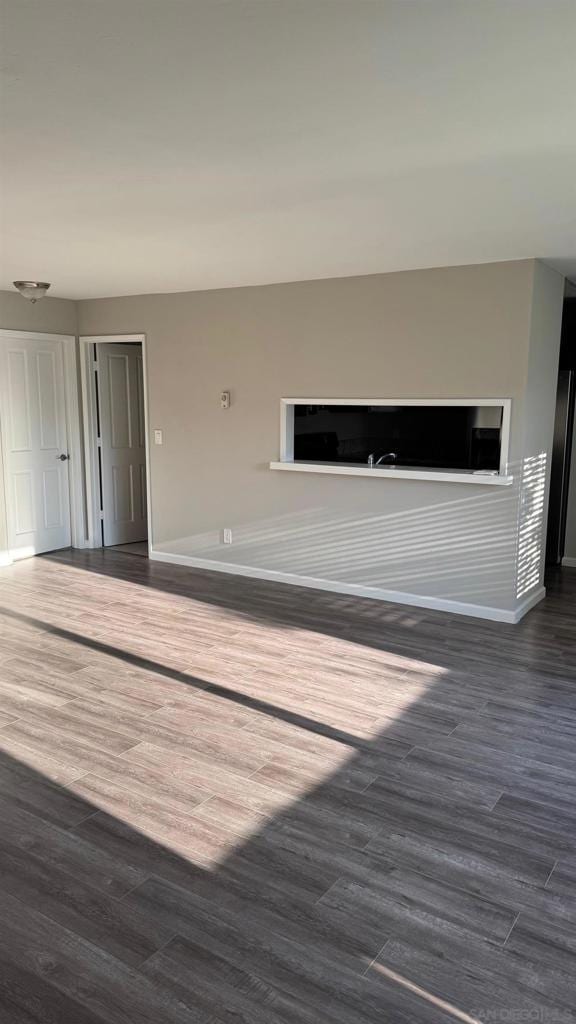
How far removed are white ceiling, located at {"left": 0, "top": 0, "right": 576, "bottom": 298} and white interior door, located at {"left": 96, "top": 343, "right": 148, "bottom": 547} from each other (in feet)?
10.4

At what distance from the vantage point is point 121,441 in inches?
302

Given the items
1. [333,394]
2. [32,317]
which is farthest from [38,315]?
[333,394]

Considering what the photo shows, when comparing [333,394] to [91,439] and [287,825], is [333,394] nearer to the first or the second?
[91,439]

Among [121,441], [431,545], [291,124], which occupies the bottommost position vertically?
[431,545]

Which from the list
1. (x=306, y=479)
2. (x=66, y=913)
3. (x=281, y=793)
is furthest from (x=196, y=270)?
(x=66, y=913)

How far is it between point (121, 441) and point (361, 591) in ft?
10.9

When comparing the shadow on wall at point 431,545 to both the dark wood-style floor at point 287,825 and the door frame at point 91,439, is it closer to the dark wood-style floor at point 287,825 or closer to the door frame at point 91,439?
the dark wood-style floor at point 287,825

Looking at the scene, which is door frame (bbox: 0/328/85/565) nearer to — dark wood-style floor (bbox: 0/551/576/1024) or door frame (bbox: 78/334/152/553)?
door frame (bbox: 78/334/152/553)

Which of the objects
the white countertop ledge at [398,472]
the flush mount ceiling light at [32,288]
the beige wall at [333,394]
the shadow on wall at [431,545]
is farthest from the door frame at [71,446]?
the white countertop ledge at [398,472]

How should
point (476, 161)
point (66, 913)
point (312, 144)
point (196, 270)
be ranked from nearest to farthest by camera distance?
1. point (66, 913)
2. point (312, 144)
3. point (476, 161)
4. point (196, 270)

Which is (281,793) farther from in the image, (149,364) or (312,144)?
(149,364)

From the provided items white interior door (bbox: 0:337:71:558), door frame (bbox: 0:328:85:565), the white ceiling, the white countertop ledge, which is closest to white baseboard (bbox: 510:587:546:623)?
the white countertop ledge

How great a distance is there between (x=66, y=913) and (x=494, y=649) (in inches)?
122

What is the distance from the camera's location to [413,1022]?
189 cm
